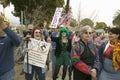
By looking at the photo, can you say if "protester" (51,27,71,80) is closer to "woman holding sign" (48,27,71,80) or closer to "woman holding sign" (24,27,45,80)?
"woman holding sign" (48,27,71,80)

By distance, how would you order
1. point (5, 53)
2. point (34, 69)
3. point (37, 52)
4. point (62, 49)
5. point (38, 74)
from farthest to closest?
point (62, 49) → point (37, 52) → point (34, 69) → point (38, 74) → point (5, 53)

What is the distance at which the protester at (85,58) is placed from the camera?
5301 mm

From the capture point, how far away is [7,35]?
5.15m

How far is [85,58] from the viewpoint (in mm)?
5383

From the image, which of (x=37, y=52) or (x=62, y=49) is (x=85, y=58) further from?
(x=62, y=49)

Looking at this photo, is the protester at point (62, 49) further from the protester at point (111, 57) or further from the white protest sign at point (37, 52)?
the protester at point (111, 57)

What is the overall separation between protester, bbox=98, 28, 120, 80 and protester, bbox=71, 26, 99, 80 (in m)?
0.13

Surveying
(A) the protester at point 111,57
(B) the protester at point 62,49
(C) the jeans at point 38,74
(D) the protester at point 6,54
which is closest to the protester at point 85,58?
(A) the protester at point 111,57

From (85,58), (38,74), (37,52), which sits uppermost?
(85,58)

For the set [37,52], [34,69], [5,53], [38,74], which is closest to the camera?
[5,53]

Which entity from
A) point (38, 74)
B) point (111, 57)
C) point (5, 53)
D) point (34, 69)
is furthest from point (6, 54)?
point (34, 69)

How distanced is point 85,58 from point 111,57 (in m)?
0.40

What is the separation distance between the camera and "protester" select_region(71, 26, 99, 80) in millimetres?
5301

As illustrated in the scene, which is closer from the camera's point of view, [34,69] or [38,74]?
[38,74]
